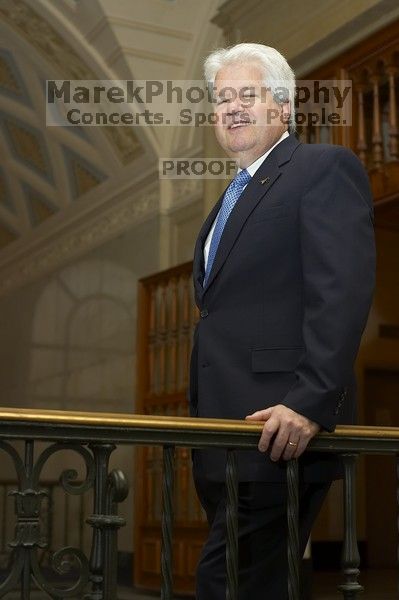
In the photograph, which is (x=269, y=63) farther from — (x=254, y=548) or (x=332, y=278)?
(x=254, y=548)

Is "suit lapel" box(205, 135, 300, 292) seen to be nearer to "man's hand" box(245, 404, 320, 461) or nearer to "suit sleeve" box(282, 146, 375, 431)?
"suit sleeve" box(282, 146, 375, 431)

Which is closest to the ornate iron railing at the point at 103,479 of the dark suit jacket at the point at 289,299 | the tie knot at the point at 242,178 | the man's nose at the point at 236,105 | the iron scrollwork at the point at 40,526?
the iron scrollwork at the point at 40,526

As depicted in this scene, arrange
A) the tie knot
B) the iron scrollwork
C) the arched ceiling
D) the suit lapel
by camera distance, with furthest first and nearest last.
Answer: the arched ceiling → the tie knot → the suit lapel → the iron scrollwork

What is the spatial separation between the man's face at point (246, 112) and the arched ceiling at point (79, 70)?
7275mm

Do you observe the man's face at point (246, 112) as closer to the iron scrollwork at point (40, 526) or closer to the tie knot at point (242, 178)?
the tie knot at point (242, 178)

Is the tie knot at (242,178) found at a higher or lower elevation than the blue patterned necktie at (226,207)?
higher

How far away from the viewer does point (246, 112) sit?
2479 millimetres

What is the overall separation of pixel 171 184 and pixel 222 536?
8812 mm

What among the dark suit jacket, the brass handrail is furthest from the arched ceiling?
the brass handrail

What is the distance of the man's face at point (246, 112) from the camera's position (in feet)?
8.14

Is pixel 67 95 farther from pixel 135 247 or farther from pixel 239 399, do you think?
pixel 239 399

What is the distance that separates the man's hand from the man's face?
75 cm

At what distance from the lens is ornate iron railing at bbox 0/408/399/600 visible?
6.51ft

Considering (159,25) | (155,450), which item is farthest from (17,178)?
(155,450)
